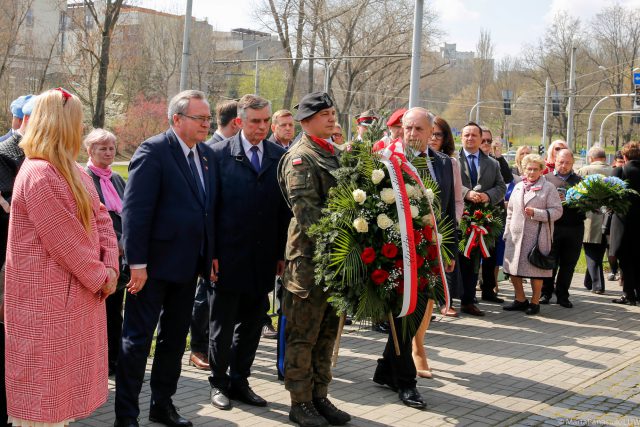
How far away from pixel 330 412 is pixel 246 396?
0.70m

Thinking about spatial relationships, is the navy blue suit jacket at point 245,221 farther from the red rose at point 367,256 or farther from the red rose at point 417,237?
the red rose at point 417,237

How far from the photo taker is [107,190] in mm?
6492

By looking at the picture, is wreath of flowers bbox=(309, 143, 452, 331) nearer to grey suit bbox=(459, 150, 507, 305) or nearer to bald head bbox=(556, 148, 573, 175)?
grey suit bbox=(459, 150, 507, 305)

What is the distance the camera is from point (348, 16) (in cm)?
4031

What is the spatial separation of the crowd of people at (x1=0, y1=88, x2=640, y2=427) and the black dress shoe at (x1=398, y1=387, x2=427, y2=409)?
0.5 inches

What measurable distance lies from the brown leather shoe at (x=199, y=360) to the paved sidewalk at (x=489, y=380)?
0.22 feet

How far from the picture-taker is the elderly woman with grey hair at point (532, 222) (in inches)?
385

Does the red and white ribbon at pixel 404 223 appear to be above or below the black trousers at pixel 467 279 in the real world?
above

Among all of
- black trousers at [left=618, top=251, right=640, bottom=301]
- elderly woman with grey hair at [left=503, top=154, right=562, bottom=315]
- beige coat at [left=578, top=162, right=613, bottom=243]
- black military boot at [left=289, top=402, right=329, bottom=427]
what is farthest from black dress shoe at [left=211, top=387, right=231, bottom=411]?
beige coat at [left=578, top=162, right=613, bottom=243]

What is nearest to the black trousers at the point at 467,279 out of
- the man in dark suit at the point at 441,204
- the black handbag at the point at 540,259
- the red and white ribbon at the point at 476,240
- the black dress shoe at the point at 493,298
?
the red and white ribbon at the point at 476,240

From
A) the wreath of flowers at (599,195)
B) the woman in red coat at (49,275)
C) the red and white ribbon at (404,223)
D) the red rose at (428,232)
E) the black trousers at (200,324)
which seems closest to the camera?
the woman in red coat at (49,275)

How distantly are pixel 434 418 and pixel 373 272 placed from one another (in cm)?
126

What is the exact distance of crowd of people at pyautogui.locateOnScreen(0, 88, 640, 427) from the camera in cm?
402

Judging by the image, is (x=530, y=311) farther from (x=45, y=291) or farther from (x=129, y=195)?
(x=45, y=291)
